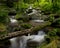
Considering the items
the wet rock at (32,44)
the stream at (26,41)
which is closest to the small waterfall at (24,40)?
the stream at (26,41)

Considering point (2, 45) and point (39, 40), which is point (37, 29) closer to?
point (39, 40)

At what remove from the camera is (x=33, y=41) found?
12.1m

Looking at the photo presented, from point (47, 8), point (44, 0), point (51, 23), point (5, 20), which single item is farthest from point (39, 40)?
point (44, 0)

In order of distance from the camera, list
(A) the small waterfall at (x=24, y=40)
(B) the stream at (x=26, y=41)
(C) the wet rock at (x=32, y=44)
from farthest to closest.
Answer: (A) the small waterfall at (x=24, y=40) < (B) the stream at (x=26, y=41) < (C) the wet rock at (x=32, y=44)

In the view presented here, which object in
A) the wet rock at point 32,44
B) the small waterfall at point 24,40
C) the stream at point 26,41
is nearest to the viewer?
the wet rock at point 32,44

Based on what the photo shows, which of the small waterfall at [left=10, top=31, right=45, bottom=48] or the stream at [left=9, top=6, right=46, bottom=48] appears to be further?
the small waterfall at [left=10, top=31, right=45, bottom=48]

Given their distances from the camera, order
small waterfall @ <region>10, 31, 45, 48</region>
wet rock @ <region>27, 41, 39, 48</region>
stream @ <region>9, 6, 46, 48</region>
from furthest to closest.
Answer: small waterfall @ <region>10, 31, 45, 48</region> → stream @ <region>9, 6, 46, 48</region> → wet rock @ <region>27, 41, 39, 48</region>

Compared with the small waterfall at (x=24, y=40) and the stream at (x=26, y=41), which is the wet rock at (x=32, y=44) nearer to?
the stream at (x=26, y=41)

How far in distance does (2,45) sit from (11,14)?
9235mm

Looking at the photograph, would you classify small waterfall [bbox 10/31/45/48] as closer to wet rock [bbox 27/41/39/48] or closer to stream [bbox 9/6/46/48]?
stream [bbox 9/6/46/48]

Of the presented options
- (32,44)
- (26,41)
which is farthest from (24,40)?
(32,44)

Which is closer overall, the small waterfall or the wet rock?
the wet rock

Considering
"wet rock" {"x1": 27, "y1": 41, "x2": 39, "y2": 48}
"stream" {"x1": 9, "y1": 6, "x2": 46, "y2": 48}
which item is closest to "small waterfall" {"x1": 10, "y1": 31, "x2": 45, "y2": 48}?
"stream" {"x1": 9, "y1": 6, "x2": 46, "y2": 48}

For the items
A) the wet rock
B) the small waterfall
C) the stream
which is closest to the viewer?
the wet rock
